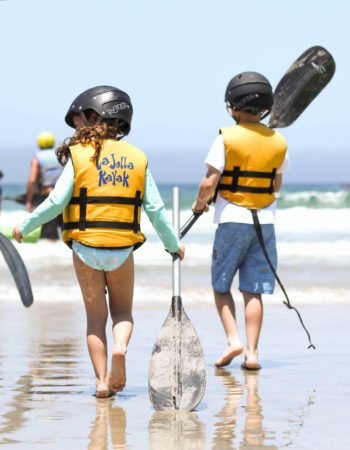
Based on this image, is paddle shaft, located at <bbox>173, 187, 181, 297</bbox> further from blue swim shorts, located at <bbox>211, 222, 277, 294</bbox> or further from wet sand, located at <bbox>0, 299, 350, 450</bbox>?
blue swim shorts, located at <bbox>211, 222, 277, 294</bbox>

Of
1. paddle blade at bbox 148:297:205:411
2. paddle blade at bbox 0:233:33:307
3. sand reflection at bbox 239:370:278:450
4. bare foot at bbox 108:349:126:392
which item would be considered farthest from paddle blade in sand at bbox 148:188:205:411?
paddle blade at bbox 0:233:33:307

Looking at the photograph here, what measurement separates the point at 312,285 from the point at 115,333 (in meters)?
6.51

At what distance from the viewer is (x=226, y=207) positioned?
19.8ft

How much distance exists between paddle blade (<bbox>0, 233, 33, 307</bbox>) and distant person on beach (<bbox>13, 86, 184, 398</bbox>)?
0.41 m

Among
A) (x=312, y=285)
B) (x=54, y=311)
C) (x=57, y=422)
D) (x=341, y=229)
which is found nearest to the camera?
(x=57, y=422)

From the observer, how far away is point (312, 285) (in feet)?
37.4

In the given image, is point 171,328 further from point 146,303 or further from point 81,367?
point 146,303

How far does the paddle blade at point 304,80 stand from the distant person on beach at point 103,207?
194 cm

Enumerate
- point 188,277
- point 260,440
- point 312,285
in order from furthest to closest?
1. point 188,277
2. point 312,285
3. point 260,440

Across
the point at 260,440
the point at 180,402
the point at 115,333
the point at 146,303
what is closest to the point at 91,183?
the point at 115,333

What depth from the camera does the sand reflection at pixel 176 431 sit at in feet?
13.4

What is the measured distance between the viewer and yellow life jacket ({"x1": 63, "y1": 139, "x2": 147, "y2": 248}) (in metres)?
4.90

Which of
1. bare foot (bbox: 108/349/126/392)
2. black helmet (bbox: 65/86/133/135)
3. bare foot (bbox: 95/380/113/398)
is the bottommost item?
bare foot (bbox: 95/380/113/398)

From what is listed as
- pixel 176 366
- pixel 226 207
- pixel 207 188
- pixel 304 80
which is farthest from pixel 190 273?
pixel 176 366
